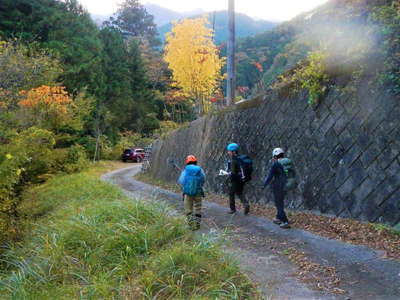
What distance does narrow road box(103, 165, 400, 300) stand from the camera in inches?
141

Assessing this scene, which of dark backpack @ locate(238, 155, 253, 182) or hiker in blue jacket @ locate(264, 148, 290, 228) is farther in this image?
dark backpack @ locate(238, 155, 253, 182)

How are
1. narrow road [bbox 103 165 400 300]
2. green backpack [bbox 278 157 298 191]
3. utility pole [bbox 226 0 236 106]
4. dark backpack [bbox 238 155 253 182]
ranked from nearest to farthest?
narrow road [bbox 103 165 400 300] → green backpack [bbox 278 157 298 191] → dark backpack [bbox 238 155 253 182] → utility pole [bbox 226 0 236 106]

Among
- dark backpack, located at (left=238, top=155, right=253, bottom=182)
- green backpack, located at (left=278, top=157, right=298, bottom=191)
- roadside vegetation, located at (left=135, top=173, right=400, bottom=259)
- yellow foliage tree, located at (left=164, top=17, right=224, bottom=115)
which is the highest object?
yellow foliage tree, located at (left=164, top=17, right=224, bottom=115)

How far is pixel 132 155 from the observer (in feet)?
105

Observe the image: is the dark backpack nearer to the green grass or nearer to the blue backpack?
the blue backpack

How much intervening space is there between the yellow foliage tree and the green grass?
1523cm

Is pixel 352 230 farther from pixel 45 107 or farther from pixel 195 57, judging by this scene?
pixel 195 57

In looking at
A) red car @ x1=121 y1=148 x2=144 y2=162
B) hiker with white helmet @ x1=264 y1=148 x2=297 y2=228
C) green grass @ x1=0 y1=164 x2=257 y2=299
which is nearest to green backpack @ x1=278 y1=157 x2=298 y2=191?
hiker with white helmet @ x1=264 y1=148 x2=297 y2=228

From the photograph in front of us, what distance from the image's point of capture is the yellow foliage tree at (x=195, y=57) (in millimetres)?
19875

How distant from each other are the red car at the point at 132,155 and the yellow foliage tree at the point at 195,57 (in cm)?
1322

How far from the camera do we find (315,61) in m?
6.90

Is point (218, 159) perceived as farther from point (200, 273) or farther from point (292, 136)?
point (200, 273)

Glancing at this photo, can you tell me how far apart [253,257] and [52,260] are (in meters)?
2.72

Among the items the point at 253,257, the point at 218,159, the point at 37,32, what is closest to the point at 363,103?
the point at 253,257
